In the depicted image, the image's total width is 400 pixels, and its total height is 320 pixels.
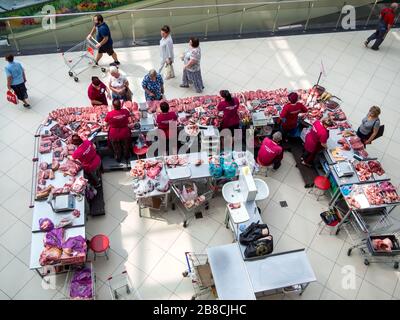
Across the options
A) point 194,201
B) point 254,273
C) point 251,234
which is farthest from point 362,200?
point 194,201

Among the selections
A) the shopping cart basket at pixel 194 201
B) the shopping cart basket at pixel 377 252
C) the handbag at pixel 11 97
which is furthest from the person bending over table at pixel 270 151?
the handbag at pixel 11 97

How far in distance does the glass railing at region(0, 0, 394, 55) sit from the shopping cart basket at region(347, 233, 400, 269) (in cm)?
769

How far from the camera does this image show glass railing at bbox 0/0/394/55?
1134 centimetres

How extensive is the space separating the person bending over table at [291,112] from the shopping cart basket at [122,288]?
4.87 m

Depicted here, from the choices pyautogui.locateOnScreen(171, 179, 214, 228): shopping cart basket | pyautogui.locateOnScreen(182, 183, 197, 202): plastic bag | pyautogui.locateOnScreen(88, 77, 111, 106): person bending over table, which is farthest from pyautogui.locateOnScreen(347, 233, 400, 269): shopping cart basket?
pyautogui.locateOnScreen(88, 77, 111, 106): person bending over table

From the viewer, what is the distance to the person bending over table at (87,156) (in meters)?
7.63

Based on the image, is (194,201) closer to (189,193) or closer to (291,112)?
(189,193)

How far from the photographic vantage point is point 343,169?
8.14 m

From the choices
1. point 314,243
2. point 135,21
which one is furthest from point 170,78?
point 314,243

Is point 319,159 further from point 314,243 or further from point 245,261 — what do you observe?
point 245,261

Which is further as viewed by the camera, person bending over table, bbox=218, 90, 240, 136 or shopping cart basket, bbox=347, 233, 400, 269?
person bending over table, bbox=218, 90, 240, 136

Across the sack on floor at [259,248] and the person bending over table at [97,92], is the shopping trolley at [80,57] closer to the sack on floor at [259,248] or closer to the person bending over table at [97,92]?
the person bending over table at [97,92]

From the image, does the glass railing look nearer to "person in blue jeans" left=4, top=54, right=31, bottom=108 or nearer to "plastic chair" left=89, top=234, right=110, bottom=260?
"person in blue jeans" left=4, top=54, right=31, bottom=108

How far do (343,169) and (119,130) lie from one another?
477 cm
